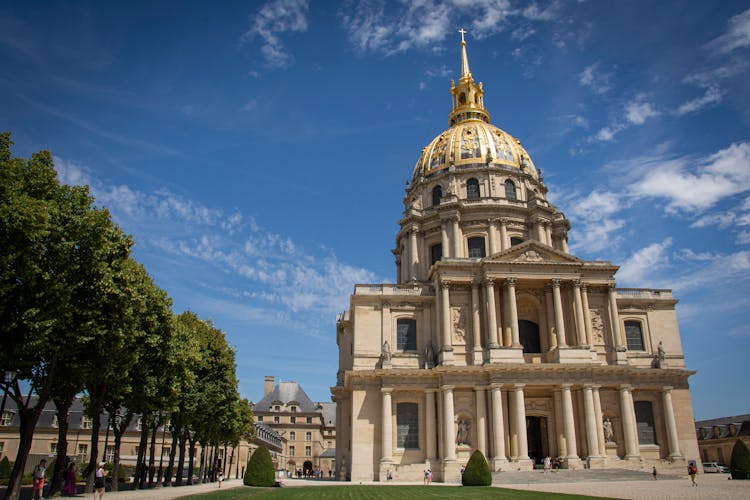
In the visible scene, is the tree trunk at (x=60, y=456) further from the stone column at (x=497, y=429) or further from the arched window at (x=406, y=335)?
the stone column at (x=497, y=429)

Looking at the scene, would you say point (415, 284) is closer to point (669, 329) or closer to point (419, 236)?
point (419, 236)

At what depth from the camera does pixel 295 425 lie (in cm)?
Answer: 9262

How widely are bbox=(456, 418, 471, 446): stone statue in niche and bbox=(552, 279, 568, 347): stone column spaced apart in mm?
9177

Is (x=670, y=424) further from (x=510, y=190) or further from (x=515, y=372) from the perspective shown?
(x=510, y=190)

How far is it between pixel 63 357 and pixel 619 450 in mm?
37770

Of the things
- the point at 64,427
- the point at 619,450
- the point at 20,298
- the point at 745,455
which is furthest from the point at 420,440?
the point at 20,298

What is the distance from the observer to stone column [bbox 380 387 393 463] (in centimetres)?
4162

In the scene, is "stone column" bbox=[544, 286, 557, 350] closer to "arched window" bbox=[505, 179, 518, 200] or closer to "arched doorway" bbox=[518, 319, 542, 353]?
"arched doorway" bbox=[518, 319, 542, 353]

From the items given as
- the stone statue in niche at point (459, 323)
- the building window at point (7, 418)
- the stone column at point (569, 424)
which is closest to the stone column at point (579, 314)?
the stone column at point (569, 424)

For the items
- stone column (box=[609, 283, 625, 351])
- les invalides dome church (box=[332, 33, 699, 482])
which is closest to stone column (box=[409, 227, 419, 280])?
les invalides dome church (box=[332, 33, 699, 482])

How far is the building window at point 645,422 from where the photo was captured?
44.0m

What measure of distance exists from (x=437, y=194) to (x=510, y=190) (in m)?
7.36

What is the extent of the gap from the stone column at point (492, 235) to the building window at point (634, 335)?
1323cm

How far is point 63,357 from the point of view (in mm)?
22516
